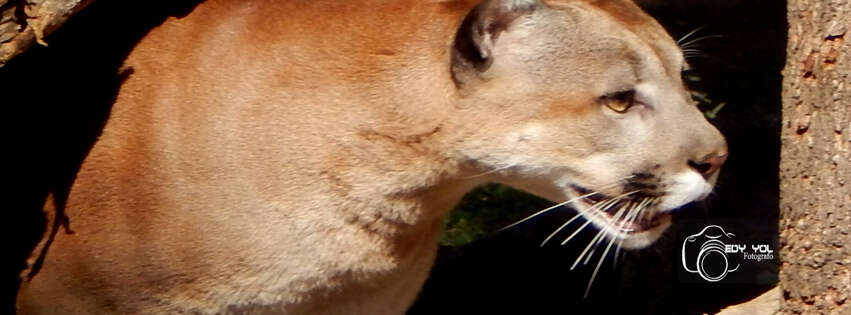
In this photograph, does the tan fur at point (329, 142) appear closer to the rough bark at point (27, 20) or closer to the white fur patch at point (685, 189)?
the white fur patch at point (685, 189)

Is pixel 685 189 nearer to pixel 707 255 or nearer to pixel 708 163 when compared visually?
pixel 708 163

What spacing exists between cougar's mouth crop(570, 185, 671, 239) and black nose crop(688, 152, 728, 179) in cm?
12

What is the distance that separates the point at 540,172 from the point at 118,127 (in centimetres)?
115

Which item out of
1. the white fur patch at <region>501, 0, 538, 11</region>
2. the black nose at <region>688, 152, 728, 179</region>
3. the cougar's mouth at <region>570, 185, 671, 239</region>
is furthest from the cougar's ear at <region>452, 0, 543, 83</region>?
the black nose at <region>688, 152, 728, 179</region>

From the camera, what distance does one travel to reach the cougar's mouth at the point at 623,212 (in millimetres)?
3602

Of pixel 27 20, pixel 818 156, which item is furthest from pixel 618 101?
pixel 27 20

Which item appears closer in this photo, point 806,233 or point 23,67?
point 806,233

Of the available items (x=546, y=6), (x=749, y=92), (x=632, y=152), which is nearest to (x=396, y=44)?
(x=546, y=6)

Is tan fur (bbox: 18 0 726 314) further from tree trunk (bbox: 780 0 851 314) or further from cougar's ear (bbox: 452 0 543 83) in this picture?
tree trunk (bbox: 780 0 851 314)

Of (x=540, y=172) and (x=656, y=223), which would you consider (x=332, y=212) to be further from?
(x=656, y=223)

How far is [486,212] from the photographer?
623 centimetres

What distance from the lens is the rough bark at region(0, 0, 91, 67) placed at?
11.3 ft

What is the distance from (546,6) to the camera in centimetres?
354

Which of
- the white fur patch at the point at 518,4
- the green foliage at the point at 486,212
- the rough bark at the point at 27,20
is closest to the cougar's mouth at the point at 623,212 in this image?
the white fur patch at the point at 518,4
